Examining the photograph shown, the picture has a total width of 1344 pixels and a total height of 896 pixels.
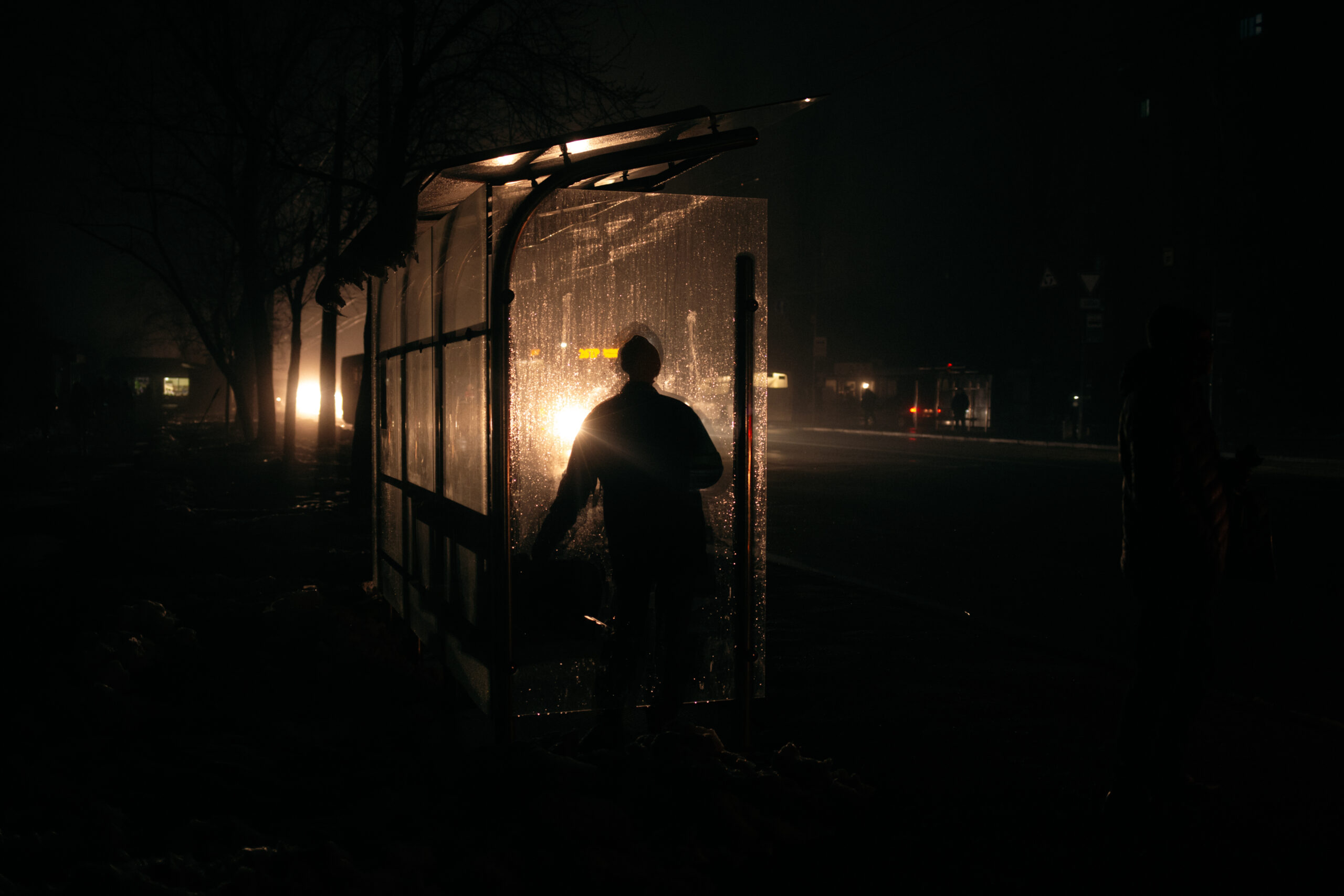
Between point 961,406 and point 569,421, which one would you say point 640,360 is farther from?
point 961,406

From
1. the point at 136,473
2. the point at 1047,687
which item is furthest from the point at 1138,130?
the point at 1047,687

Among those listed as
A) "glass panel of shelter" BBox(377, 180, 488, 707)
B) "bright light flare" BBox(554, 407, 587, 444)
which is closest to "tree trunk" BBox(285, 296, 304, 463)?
"glass panel of shelter" BBox(377, 180, 488, 707)

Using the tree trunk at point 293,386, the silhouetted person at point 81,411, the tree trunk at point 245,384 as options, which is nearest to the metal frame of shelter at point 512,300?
the tree trunk at point 293,386

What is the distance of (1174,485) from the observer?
3.47 metres

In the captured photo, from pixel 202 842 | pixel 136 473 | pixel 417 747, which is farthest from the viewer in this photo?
pixel 136 473

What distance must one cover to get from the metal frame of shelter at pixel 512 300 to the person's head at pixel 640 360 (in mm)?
340

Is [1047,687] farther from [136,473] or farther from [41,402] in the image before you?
[41,402]

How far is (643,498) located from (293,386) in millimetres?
24040

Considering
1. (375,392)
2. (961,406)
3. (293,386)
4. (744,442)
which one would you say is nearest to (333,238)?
(293,386)

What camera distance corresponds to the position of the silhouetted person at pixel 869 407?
43438 mm

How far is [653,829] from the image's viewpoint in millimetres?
3301

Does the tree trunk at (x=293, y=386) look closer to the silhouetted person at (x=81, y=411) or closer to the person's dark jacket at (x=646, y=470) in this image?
the silhouetted person at (x=81, y=411)

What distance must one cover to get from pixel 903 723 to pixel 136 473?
18.8 metres

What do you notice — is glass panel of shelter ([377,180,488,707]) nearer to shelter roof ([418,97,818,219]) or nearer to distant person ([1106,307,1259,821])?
shelter roof ([418,97,818,219])
